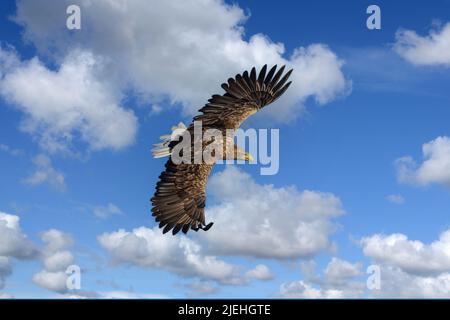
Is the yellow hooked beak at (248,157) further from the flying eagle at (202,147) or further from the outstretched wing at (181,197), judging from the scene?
the outstretched wing at (181,197)

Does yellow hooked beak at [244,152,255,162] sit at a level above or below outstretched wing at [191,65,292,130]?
below

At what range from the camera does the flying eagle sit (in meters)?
13.5

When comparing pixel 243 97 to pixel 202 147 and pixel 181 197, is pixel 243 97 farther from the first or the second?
pixel 181 197

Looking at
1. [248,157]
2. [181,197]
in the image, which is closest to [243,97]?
[248,157]

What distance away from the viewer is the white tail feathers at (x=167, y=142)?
44.1 ft

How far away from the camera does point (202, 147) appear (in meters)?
13.3

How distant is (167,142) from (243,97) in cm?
276

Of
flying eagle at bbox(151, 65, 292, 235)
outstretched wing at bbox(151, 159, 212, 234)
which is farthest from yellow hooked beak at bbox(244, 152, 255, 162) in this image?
outstretched wing at bbox(151, 159, 212, 234)

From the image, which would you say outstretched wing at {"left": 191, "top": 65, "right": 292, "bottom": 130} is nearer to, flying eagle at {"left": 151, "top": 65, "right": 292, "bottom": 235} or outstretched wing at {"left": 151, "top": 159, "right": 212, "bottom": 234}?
flying eagle at {"left": 151, "top": 65, "right": 292, "bottom": 235}

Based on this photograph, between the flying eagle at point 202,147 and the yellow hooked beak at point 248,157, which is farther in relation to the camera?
the yellow hooked beak at point 248,157

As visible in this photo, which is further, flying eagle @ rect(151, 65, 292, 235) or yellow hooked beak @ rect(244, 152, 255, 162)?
yellow hooked beak @ rect(244, 152, 255, 162)

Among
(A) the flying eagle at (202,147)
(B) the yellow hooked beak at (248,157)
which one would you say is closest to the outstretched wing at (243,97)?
(A) the flying eagle at (202,147)
